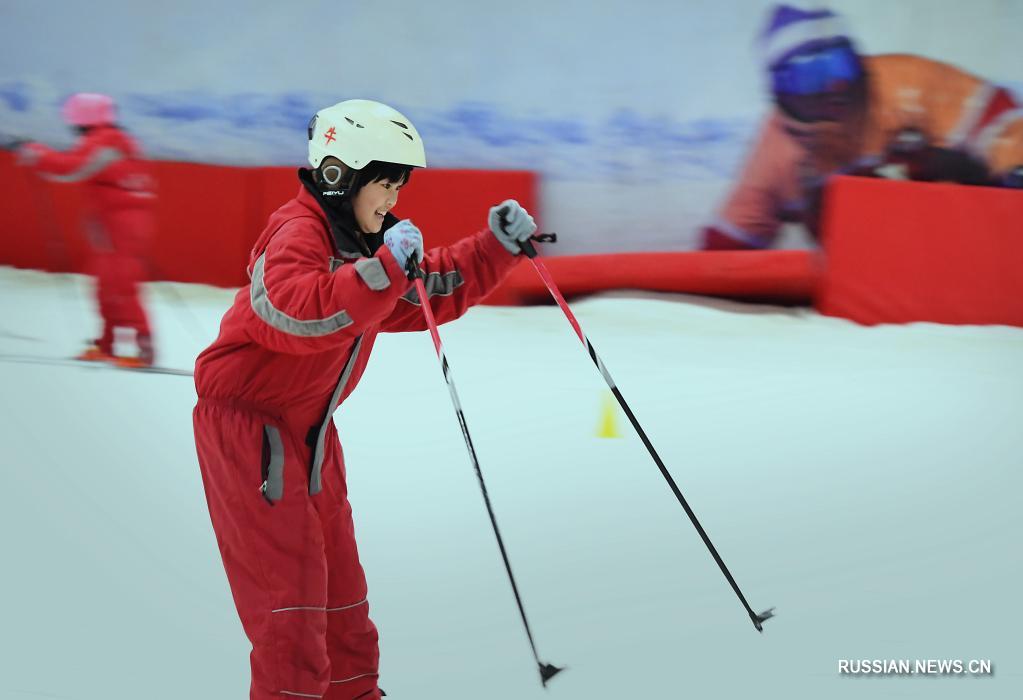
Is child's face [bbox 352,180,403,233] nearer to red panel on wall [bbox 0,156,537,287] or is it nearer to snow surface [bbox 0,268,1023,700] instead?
snow surface [bbox 0,268,1023,700]

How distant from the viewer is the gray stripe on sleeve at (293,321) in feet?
5.89

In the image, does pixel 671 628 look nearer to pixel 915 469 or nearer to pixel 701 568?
pixel 701 568

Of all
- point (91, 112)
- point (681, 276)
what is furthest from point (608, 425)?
point (681, 276)

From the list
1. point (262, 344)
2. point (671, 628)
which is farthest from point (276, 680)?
point (671, 628)

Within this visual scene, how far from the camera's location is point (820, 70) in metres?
7.21

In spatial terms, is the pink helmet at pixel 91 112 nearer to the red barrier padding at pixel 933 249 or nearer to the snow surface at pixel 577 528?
the snow surface at pixel 577 528

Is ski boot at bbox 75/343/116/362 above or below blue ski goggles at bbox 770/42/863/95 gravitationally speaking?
below

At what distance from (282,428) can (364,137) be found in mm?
530

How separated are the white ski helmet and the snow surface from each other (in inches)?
46.6

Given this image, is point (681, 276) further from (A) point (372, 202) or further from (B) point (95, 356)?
(A) point (372, 202)

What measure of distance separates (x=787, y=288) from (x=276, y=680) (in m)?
5.43

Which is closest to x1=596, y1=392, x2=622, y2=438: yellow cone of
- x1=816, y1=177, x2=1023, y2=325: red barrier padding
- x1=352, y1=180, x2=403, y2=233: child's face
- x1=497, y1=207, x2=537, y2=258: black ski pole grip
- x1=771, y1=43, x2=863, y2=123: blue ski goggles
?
x1=497, y1=207, x2=537, y2=258: black ski pole grip

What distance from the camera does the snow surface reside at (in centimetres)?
258

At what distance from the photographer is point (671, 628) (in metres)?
2.77
